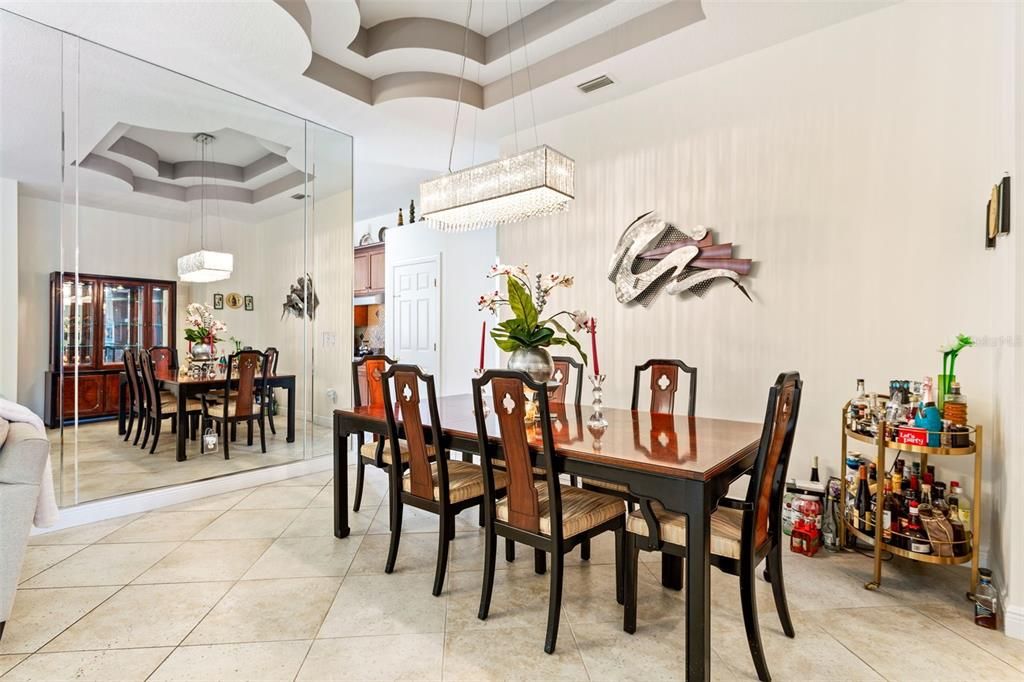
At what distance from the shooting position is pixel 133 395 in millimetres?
3504

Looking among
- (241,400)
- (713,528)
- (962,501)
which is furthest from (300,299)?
(962,501)

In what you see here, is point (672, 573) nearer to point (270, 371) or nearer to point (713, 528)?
point (713, 528)

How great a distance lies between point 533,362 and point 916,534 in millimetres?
1892

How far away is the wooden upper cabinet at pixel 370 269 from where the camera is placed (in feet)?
23.4

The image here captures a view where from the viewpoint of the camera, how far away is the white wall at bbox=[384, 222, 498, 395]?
5.65 m

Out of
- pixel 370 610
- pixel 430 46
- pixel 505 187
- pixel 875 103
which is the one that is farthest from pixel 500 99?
pixel 370 610

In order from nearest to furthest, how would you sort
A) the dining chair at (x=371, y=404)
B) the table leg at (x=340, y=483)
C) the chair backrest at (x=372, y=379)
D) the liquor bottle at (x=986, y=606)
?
the liquor bottle at (x=986, y=606), the table leg at (x=340, y=483), the dining chair at (x=371, y=404), the chair backrest at (x=372, y=379)

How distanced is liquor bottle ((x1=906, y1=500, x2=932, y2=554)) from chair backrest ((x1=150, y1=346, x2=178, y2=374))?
4.48 m

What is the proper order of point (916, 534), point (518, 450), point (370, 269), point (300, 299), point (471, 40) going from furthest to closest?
point (370, 269) < point (300, 299) < point (471, 40) < point (916, 534) < point (518, 450)

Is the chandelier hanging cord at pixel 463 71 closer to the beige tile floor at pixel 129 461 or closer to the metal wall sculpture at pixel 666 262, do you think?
the metal wall sculpture at pixel 666 262

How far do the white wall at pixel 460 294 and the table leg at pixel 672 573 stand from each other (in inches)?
127

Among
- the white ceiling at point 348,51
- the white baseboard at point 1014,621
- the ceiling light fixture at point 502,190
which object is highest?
the white ceiling at point 348,51

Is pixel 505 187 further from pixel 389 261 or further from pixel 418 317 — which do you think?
pixel 389 261

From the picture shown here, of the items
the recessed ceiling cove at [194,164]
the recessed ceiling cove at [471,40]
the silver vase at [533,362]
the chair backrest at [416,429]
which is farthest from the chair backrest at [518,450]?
the recessed ceiling cove at [194,164]
